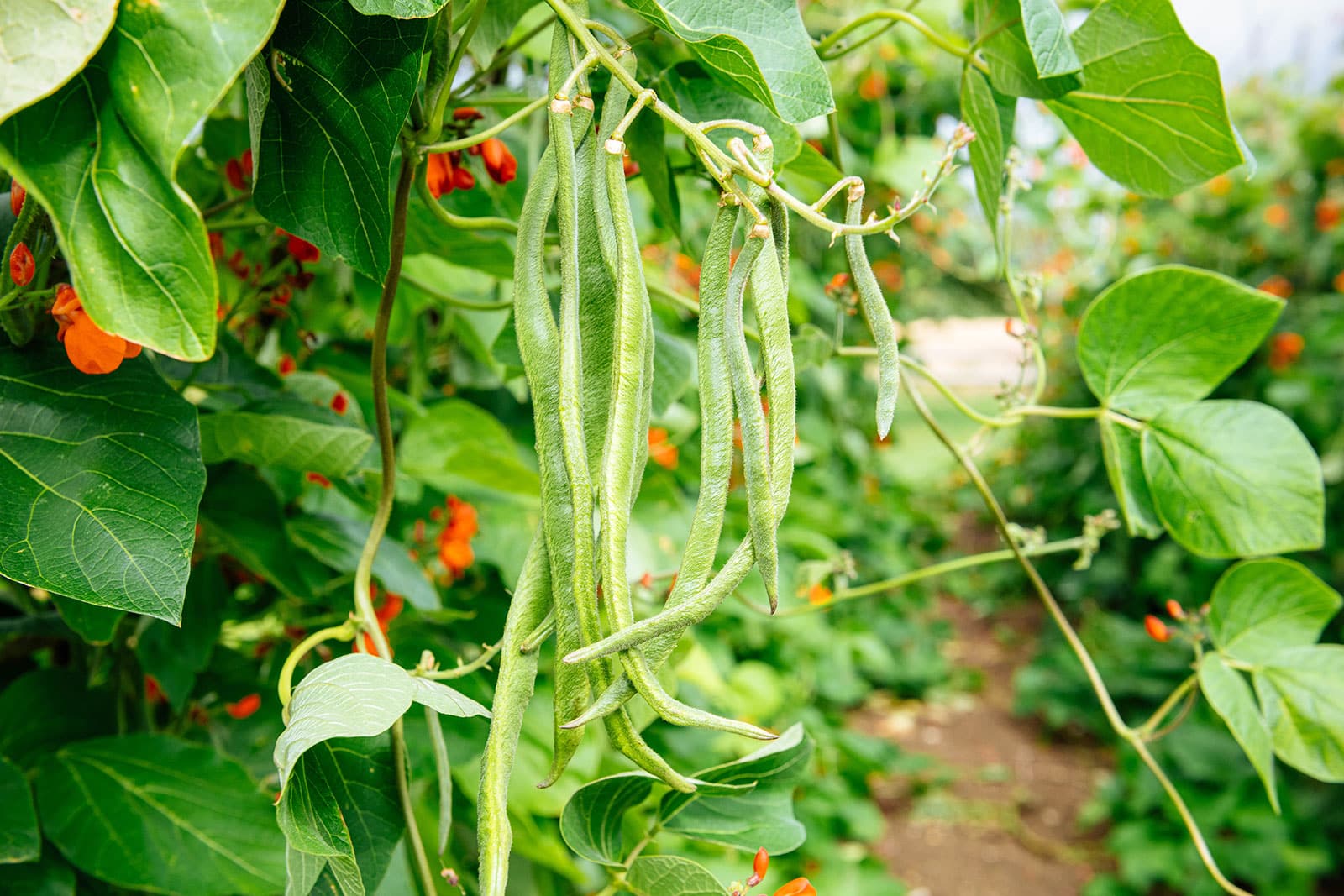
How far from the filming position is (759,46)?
1.39 feet

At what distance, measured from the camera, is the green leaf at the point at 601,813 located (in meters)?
0.48

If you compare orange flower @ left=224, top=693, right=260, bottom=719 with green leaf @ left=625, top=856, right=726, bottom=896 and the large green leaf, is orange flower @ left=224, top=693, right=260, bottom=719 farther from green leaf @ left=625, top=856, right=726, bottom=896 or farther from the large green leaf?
the large green leaf

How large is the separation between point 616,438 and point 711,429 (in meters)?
0.03

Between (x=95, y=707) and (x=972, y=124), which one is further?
(x=95, y=707)

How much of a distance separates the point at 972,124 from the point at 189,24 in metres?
0.45

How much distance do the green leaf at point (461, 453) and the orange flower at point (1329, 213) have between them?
270 cm

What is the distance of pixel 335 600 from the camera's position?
76 centimetres

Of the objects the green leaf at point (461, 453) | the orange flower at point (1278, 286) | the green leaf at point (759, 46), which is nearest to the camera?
the green leaf at point (759, 46)

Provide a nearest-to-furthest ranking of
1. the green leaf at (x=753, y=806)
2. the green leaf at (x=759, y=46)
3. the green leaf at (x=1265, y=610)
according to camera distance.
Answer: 1. the green leaf at (x=759, y=46)
2. the green leaf at (x=753, y=806)
3. the green leaf at (x=1265, y=610)

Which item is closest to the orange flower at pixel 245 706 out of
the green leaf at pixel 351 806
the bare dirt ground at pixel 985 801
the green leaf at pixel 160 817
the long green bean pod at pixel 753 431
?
the green leaf at pixel 160 817

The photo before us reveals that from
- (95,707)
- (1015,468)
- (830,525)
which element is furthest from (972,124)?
(1015,468)

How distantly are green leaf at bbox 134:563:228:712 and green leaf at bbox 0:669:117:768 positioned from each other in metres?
0.04

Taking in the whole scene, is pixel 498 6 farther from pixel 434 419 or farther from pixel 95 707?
pixel 95 707

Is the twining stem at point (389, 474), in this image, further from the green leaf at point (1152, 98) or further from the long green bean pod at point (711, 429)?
the green leaf at point (1152, 98)
